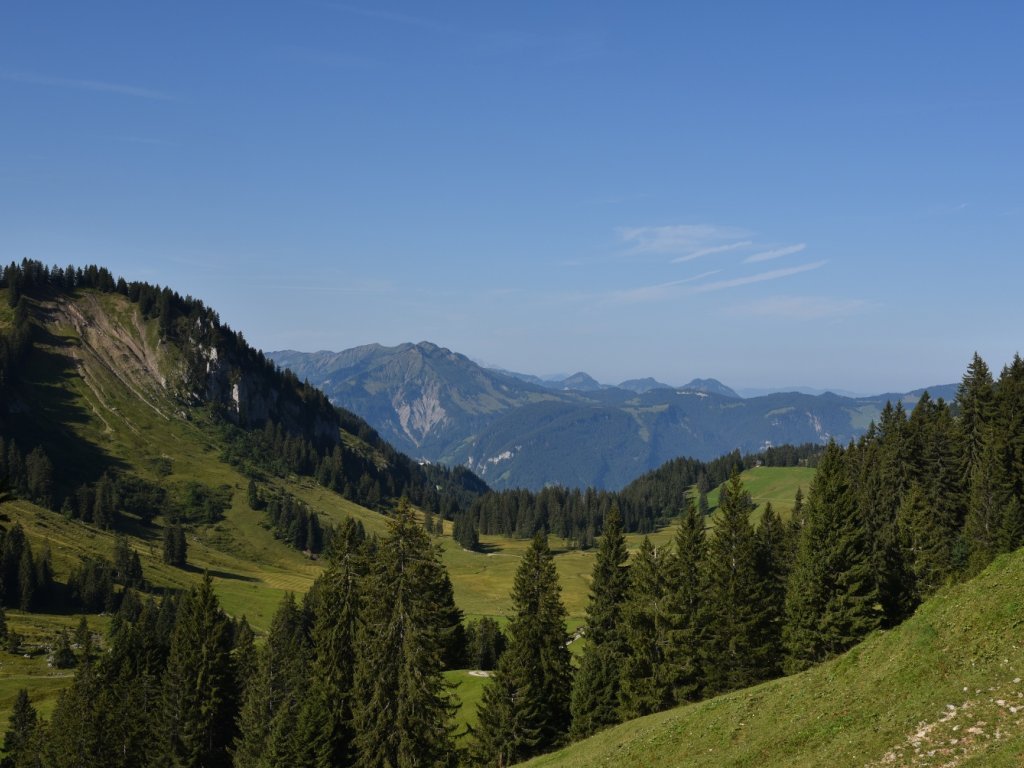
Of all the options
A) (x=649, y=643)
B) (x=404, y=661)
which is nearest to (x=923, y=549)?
(x=649, y=643)

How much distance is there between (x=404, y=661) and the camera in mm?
41625

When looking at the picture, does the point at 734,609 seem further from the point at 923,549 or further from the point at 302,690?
the point at 302,690

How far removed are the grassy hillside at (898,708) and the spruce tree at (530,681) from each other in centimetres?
1346

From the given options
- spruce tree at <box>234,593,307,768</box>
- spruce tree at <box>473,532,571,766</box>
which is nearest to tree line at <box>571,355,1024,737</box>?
spruce tree at <box>473,532,571,766</box>

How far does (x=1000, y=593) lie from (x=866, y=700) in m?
7.37

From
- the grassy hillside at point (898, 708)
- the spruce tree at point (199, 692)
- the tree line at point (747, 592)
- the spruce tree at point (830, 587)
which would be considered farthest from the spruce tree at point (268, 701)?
the spruce tree at point (830, 587)

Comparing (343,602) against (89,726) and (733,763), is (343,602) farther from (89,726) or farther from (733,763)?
(733,763)

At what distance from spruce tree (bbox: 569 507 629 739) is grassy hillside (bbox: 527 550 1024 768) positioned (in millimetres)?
14643

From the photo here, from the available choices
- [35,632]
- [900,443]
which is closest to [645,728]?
[900,443]

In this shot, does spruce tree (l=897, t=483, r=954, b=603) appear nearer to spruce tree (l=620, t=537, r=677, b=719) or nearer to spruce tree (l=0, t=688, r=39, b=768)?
spruce tree (l=620, t=537, r=677, b=719)

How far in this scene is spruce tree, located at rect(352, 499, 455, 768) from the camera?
4134cm

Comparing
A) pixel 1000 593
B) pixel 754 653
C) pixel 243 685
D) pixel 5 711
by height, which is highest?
pixel 1000 593

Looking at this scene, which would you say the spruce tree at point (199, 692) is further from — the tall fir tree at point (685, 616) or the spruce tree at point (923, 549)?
the spruce tree at point (923, 549)

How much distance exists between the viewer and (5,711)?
84.9 metres
